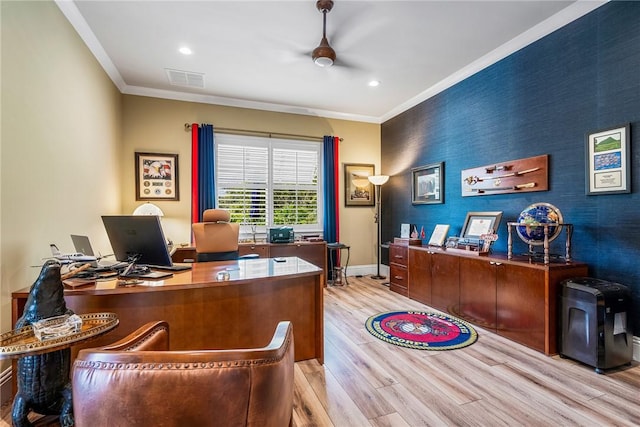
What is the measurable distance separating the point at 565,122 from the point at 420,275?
2287 mm

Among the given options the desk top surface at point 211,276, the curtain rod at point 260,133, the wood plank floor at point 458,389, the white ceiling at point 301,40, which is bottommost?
the wood plank floor at point 458,389

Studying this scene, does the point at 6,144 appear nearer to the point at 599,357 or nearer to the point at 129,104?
the point at 129,104

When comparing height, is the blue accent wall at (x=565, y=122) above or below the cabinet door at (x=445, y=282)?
above

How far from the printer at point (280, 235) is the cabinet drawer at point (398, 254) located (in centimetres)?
162

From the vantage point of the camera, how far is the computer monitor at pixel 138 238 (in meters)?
2.03

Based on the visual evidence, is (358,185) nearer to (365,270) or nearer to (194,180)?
(365,270)

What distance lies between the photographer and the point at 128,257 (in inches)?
87.0

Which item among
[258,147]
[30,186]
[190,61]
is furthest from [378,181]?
[30,186]

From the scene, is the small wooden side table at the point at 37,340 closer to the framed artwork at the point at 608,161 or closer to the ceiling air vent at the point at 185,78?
the ceiling air vent at the point at 185,78

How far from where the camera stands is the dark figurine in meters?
1.42

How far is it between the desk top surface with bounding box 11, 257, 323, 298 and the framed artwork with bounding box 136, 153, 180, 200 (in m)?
2.44

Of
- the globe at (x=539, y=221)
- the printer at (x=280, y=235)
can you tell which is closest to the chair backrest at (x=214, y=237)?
the printer at (x=280, y=235)

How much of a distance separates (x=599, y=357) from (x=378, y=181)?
359 centimetres

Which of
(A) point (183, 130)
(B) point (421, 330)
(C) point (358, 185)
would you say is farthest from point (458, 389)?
(A) point (183, 130)
